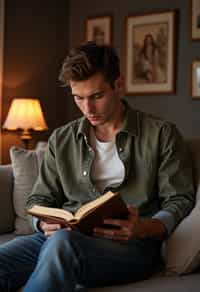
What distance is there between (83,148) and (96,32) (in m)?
2.52

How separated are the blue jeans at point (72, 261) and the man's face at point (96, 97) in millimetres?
471

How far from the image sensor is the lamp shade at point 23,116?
3746mm

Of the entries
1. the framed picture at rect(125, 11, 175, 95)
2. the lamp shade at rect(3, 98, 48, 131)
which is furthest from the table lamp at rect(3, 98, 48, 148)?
the framed picture at rect(125, 11, 175, 95)

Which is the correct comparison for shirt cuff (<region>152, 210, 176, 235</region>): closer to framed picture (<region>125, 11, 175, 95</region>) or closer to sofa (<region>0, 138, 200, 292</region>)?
sofa (<region>0, 138, 200, 292</region>)

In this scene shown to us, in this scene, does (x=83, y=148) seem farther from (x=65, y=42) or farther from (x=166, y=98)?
(x=65, y=42)

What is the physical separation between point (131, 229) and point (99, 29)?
292cm

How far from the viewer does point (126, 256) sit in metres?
1.72

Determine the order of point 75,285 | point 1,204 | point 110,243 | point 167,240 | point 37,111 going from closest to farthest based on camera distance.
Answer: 1. point 75,285
2. point 110,243
3. point 167,240
4. point 1,204
5. point 37,111

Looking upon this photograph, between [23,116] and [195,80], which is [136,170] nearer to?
[23,116]

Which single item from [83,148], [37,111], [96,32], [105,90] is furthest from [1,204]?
[96,32]

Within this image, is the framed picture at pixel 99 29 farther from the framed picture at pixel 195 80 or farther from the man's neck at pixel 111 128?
the man's neck at pixel 111 128

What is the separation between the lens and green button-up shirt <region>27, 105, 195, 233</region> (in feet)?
6.30

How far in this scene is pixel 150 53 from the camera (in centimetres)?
409

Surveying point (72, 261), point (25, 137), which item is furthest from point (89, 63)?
point (25, 137)
